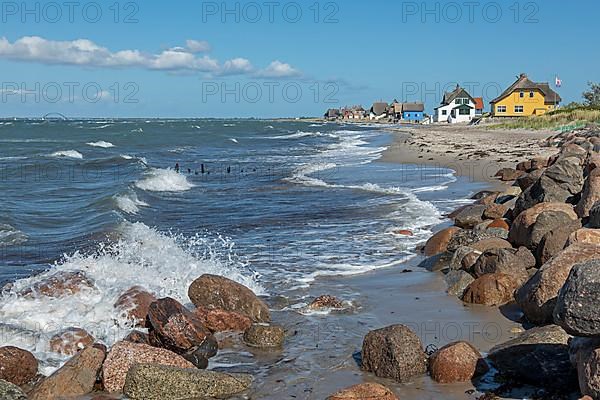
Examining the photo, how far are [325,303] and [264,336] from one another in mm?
1698

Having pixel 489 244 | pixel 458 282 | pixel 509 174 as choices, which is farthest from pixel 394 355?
pixel 509 174

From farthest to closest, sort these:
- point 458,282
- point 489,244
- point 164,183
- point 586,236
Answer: point 164,183, point 489,244, point 458,282, point 586,236

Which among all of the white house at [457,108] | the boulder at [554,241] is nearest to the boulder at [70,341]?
the boulder at [554,241]

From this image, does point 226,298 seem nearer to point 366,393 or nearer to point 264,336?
point 264,336

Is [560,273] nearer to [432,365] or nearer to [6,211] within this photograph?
[432,365]

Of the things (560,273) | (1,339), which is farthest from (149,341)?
(560,273)

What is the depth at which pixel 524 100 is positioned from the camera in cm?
8181

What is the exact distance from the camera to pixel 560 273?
748cm

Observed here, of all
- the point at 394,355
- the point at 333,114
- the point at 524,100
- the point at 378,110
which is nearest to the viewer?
the point at 394,355

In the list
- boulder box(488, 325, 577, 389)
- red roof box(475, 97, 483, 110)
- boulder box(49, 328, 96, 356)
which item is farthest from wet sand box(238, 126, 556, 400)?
red roof box(475, 97, 483, 110)

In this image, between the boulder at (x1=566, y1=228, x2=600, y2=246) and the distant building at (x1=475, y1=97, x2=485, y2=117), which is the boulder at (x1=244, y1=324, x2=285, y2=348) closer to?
the boulder at (x1=566, y1=228, x2=600, y2=246)

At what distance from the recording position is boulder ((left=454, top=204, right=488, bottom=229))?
14.3 meters

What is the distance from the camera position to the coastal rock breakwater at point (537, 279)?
16.6ft

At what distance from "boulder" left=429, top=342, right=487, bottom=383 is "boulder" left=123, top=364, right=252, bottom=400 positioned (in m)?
1.92
